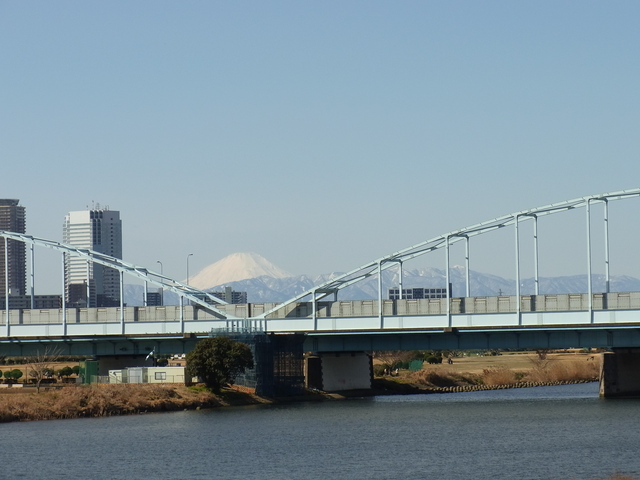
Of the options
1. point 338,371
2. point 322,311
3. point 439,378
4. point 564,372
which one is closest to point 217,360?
point 322,311

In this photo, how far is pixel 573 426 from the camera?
270ft

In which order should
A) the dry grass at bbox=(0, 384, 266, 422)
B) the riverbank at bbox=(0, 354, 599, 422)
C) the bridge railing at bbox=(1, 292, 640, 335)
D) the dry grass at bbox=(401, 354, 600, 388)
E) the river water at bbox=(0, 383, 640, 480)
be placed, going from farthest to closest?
the dry grass at bbox=(401, 354, 600, 388)
the bridge railing at bbox=(1, 292, 640, 335)
the riverbank at bbox=(0, 354, 599, 422)
the dry grass at bbox=(0, 384, 266, 422)
the river water at bbox=(0, 383, 640, 480)

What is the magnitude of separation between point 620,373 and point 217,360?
38290 mm

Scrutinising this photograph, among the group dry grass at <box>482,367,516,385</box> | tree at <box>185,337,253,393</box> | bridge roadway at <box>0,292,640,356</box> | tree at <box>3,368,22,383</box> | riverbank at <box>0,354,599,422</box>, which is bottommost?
dry grass at <box>482,367,516,385</box>

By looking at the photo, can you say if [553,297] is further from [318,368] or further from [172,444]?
[172,444]

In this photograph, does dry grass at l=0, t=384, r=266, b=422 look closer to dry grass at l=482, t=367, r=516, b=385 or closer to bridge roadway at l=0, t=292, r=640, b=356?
bridge roadway at l=0, t=292, r=640, b=356

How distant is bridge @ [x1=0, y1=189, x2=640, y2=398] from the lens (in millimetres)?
106500

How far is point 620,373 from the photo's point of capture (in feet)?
377

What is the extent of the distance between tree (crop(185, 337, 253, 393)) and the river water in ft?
13.6

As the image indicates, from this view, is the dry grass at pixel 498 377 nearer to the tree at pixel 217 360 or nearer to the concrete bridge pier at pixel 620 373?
the concrete bridge pier at pixel 620 373

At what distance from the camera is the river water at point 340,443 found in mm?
62781

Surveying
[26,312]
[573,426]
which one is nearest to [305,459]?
[573,426]

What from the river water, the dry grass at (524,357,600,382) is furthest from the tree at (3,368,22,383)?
the dry grass at (524,357,600,382)

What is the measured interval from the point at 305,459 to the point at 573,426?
75.9 ft
